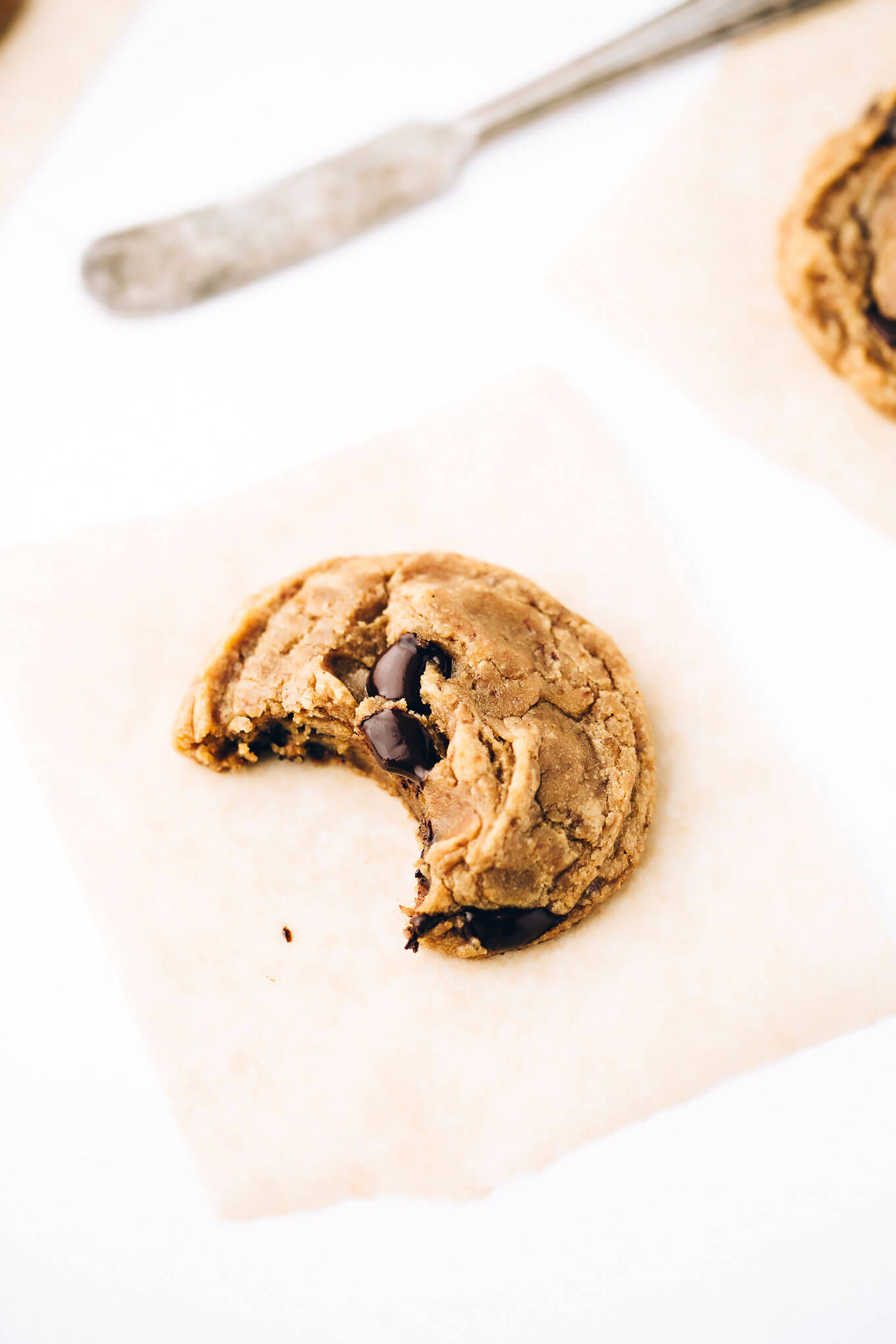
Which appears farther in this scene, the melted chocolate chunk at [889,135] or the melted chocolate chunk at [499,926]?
the melted chocolate chunk at [889,135]

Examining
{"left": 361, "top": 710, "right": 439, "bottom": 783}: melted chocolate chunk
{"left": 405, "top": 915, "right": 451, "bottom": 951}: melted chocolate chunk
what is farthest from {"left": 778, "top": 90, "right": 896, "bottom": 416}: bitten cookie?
{"left": 405, "top": 915, "right": 451, "bottom": 951}: melted chocolate chunk

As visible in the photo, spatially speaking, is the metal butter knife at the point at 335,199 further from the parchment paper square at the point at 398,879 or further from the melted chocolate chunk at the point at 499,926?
the melted chocolate chunk at the point at 499,926

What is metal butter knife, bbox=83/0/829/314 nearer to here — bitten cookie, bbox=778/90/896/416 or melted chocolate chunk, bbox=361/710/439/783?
bitten cookie, bbox=778/90/896/416

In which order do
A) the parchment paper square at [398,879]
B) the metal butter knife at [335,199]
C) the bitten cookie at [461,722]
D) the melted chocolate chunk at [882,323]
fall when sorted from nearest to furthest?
1. the bitten cookie at [461,722]
2. the parchment paper square at [398,879]
3. the melted chocolate chunk at [882,323]
4. the metal butter knife at [335,199]

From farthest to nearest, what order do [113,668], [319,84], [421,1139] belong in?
1. [319,84]
2. [113,668]
3. [421,1139]

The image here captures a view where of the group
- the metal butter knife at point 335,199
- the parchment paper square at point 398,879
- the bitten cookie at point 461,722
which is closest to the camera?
the bitten cookie at point 461,722

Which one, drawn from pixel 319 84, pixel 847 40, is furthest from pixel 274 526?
pixel 847 40

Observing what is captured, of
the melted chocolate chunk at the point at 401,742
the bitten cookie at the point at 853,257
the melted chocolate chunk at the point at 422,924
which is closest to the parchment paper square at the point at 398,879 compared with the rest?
the melted chocolate chunk at the point at 422,924

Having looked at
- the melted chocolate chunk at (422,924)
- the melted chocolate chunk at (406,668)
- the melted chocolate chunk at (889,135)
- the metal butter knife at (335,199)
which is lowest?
the melted chocolate chunk at (422,924)

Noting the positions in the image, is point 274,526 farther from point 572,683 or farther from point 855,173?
point 855,173
